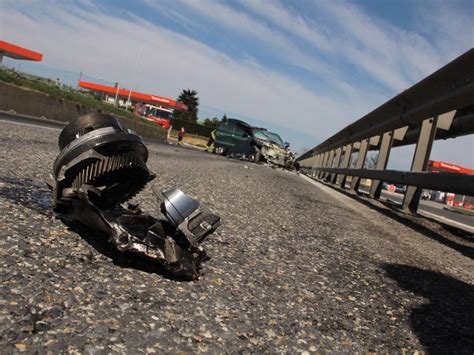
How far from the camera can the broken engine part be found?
1.74 metres

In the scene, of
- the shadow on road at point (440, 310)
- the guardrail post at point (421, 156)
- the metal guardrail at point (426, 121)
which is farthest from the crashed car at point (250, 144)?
the shadow on road at point (440, 310)

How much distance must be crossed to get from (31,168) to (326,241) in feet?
7.67

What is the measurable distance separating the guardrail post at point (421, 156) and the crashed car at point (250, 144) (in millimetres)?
13335

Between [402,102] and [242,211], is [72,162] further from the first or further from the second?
[402,102]

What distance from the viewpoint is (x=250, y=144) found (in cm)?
2003

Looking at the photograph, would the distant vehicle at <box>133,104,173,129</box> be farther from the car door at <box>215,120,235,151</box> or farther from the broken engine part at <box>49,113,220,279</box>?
the broken engine part at <box>49,113,220,279</box>

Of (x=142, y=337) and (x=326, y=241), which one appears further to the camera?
(x=326, y=241)

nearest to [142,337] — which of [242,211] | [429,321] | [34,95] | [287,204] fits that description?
[429,321]

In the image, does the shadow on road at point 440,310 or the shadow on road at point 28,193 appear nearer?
the shadow on road at point 440,310

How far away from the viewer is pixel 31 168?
363cm

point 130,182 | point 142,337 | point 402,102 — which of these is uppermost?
point 402,102

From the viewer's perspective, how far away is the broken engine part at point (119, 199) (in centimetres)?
174

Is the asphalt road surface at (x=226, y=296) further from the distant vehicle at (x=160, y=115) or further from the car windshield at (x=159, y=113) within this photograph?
the car windshield at (x=159, y=113)

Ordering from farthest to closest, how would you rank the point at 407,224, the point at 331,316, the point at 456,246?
the point at 407,224
the point at 456,246
the point at 331,316
